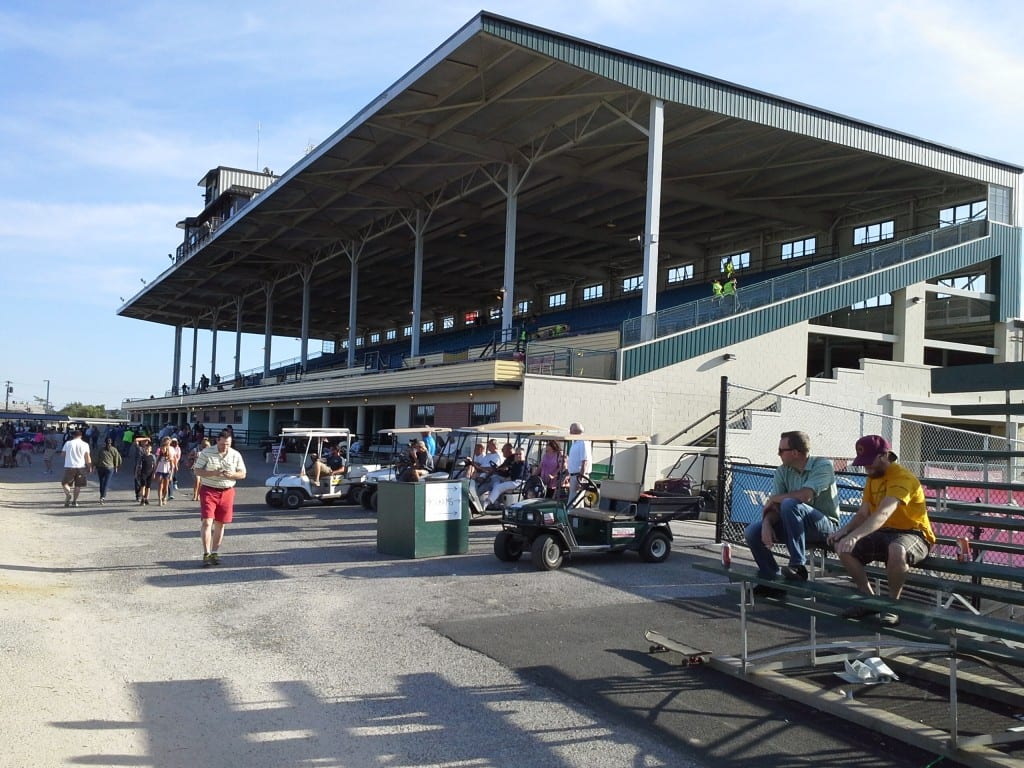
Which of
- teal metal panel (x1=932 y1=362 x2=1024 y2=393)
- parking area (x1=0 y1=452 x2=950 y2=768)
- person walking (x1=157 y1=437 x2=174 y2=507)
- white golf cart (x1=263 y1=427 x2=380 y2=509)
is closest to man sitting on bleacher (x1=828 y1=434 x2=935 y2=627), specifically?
parking area (x1=0 y1=452 x2=950 y2=768)

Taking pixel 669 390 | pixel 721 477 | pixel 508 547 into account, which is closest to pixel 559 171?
pixel 669 390

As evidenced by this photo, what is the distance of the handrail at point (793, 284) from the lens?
81.9ft

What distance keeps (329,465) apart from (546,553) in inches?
403

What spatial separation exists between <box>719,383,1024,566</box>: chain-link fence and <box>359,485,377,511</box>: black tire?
309 inches

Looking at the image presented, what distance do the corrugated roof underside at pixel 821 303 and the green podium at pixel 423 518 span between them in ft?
41.6

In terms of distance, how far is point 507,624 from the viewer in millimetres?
7988

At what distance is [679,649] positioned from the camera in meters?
6.71

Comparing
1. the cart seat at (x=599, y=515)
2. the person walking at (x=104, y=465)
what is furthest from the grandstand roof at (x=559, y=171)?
the cart seat at (x=599, y=515)

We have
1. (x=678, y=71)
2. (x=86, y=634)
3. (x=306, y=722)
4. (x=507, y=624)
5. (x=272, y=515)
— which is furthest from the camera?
(x=678, y=71)

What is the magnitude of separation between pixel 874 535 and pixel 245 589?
21.8 feet

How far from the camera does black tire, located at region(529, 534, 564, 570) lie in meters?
11.1

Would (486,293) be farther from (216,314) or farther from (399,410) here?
(399,410)

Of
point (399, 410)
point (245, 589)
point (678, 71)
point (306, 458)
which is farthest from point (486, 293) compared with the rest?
point (245, 589)

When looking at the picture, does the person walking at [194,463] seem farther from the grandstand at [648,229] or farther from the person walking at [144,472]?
the grandstand at [648,229]
